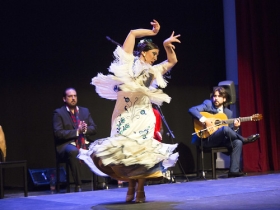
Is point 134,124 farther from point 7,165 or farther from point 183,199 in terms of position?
point 7,165

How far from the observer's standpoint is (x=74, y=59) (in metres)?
7.27

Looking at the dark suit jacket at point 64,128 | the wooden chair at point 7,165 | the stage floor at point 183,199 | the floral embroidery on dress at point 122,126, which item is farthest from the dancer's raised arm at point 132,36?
the dark suit jacket at point 64,128

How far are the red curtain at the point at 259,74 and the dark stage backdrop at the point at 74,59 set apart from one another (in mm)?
634

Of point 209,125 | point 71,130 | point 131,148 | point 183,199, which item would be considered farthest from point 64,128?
point 131,148

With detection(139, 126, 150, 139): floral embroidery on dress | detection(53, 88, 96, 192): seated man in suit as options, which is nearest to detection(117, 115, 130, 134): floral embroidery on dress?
detection(139, 126, 150, 139): floral embroidery on dress

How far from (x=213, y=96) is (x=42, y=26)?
2.28m

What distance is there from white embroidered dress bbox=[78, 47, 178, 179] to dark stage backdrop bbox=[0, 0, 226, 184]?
277cm

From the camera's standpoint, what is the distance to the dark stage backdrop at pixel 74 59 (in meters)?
6.87

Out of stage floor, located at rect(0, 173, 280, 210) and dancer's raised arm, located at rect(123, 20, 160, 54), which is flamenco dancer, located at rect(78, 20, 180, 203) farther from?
stage floor, located at rect(0, 173, 280, 210)

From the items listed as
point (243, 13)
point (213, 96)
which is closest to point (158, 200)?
point (213, 96)

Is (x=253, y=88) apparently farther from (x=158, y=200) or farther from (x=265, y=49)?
(x=158, y=200)

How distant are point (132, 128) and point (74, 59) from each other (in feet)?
10.7

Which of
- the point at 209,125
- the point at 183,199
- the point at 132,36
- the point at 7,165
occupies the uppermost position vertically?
the point at 132,36

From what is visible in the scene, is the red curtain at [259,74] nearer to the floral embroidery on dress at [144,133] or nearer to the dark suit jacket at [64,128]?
the dark suit jacket at [64,128]
